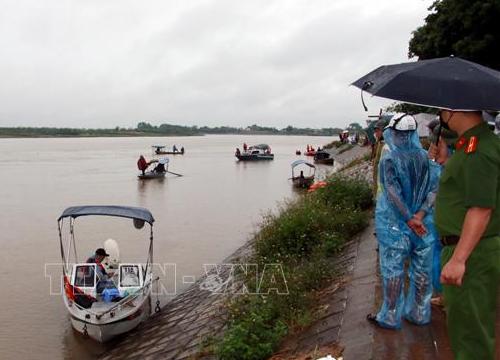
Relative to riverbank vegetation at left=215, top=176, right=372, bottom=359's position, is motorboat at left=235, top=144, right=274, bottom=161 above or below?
below

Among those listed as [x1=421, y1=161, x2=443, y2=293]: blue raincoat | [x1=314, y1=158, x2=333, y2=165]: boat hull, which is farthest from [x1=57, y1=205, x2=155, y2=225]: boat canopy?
[x1=314, y1=158, x2=333, y2=165]: boat hull

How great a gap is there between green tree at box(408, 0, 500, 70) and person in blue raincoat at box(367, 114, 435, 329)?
14.7 metres

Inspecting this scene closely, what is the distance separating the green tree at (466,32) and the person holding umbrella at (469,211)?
15552 millimetres

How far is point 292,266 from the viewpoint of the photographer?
8.38 meters

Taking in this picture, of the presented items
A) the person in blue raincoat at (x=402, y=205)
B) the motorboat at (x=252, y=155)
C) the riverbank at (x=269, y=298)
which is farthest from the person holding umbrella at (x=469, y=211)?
the motorboat at (x=252, y=155)

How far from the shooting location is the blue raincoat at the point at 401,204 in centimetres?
415

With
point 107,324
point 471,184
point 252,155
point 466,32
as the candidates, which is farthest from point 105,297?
point 252,155

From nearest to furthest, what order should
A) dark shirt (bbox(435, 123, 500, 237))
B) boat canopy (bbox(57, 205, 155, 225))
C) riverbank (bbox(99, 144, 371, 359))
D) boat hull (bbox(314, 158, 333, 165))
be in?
dark shirt (bbox(435, 123, 500, 237)) < riverbank (bbox(99, 144, 371, 359)) < boat canopy (bbox(57, 205, 155, 225)) < boat hull (bbox(314, 158, 333, 165))

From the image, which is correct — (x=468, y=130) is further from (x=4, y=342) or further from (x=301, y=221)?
(x=4, y=342)

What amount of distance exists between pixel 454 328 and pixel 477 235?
2.12 ft

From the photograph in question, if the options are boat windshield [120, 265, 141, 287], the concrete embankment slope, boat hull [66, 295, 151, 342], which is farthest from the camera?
boat windshield [120, 265, 141, 287]

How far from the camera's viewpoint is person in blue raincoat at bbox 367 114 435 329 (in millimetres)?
4145

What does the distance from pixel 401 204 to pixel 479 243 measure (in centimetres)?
125

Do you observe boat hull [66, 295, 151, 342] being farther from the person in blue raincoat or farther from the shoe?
the person in blue raincoat
